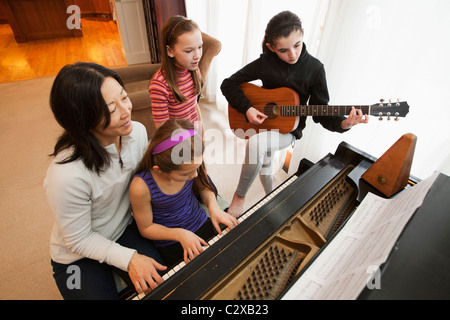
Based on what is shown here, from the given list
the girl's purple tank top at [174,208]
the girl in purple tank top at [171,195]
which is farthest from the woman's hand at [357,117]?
the girl's purple tank top at [174,208]

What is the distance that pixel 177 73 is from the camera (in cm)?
181

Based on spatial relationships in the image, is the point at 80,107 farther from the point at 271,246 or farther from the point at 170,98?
the point at 170,98

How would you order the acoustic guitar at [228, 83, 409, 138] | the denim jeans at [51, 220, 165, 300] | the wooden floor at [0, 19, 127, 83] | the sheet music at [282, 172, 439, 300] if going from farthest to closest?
the wooden floor at [0, 19, 127, 83]
the acoustic guitar at [228, 83, 409, 138]
the denim jeans at [51, 220, 165, 300]
the sheet music at [282, 172, 439, 300]

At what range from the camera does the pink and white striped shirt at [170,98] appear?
1749 millimetres

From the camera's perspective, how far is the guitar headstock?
1165mm

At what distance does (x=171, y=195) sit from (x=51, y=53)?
18.9 ft

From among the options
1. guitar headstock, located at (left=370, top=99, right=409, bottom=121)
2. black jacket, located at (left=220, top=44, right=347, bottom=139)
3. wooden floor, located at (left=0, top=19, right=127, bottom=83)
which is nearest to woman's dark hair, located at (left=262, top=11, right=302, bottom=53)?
black jacket, located at (left=220, top=44, right=347, bottom=139)

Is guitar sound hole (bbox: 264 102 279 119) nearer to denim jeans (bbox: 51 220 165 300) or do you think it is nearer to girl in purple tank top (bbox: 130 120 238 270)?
girl in purple tank top (bbox: 130 120 238 270)

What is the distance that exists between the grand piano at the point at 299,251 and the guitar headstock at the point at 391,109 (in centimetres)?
37

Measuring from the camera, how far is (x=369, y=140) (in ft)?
5.51

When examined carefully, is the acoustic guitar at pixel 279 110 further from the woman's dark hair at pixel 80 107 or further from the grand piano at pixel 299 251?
the woman's dark hair at pixel 80 107
